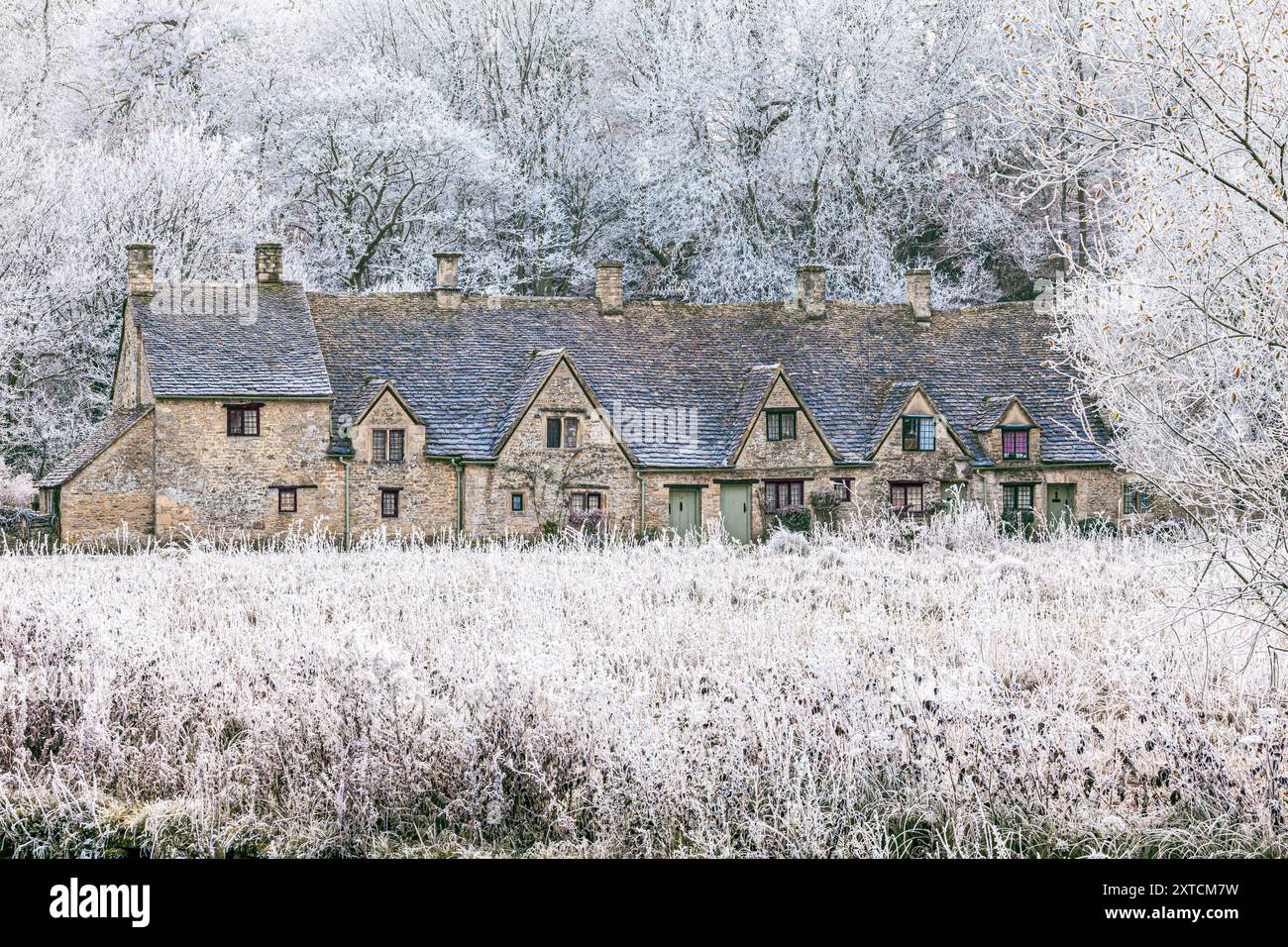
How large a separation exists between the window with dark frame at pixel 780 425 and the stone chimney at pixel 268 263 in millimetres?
14637

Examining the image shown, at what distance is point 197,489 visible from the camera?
33.7 m

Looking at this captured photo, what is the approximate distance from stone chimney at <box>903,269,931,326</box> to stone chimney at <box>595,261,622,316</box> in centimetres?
959

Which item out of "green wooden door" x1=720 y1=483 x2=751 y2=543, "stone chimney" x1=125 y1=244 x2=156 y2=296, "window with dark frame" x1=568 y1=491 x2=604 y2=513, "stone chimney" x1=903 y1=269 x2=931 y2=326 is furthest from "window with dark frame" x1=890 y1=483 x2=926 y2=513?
"stone chimney" x1=125 y1=244 x2=156 y2=296

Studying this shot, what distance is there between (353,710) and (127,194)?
37.2 m

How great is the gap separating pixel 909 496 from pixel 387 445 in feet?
49.6

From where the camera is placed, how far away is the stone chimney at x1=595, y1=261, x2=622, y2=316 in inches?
1599

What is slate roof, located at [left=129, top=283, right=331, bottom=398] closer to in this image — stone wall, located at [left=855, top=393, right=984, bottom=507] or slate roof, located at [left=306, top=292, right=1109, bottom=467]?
slate roof, located at [left=306, top=292, right=1109, bottom=467]

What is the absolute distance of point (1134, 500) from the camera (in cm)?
3956

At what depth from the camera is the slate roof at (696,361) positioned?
3694 centimetres

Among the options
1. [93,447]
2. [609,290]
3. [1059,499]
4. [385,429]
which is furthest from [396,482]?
[1059,499]

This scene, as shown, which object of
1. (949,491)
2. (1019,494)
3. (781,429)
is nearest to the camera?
(781,429)

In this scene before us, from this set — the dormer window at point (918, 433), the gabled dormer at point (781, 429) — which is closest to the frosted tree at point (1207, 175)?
the gabled dormer at point (781, 429)

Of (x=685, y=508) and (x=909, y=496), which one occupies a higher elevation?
(x=909, y=496)

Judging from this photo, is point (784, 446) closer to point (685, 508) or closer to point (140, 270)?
point (685, 508)
